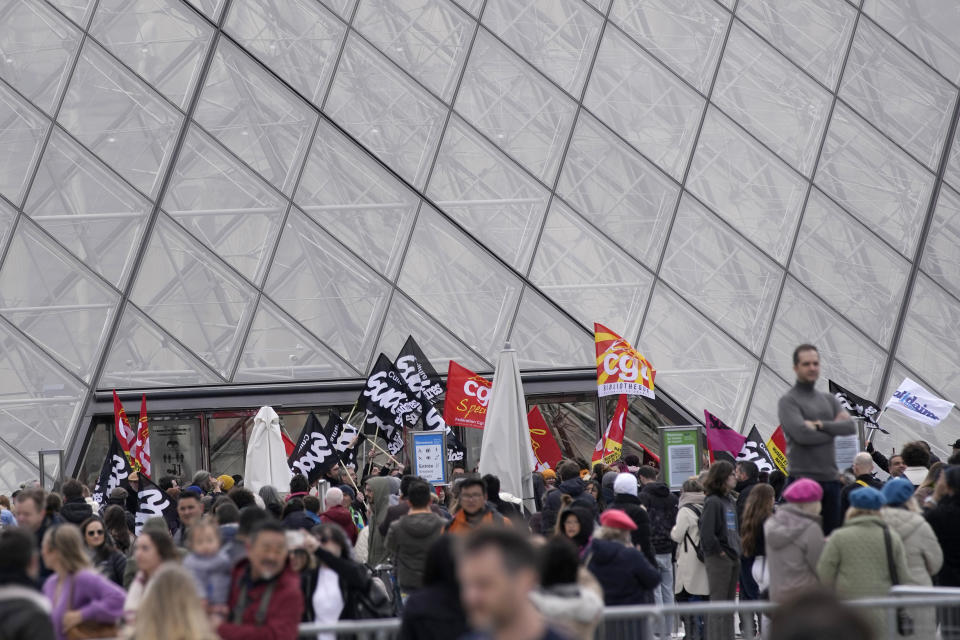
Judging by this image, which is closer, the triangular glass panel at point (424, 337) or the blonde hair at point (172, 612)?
the blonde hair at point (172, 612)

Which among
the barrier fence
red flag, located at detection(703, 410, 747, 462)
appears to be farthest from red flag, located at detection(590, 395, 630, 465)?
the barrier fence

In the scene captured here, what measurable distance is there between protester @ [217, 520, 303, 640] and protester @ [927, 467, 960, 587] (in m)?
3.98

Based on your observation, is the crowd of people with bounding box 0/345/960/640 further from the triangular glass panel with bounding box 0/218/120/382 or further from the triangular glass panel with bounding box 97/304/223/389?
the triangular glass panel with bounding box 0/218/120/382

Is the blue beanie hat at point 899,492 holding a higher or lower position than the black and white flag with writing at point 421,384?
lower

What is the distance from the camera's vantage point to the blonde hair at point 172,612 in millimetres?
5305

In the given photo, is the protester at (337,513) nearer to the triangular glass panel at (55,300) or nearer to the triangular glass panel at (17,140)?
the triangular glass panel at (55,300)

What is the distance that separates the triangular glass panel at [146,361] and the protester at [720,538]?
30.9ft

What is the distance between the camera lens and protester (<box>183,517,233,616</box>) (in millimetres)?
6398

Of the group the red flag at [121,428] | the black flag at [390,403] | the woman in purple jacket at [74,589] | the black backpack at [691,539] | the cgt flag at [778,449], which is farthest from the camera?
the red flag at [121,428]

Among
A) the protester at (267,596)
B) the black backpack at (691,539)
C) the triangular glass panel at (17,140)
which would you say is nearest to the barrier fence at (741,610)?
the protester at (267,596)

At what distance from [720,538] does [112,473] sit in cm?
640

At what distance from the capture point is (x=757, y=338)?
18.8 m

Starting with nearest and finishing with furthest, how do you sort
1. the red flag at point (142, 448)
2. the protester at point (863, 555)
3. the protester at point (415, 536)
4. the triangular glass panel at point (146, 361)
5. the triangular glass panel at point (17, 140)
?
1. the protester at point (863, 555)
2. the protester at point (415, 536)
3. the red flag at point (142, 448)
4. the triangular glass panel at point (146, 361)
5. the triangular glass panel at point (17, 140)

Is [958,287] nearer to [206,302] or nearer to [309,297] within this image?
[309,297]
